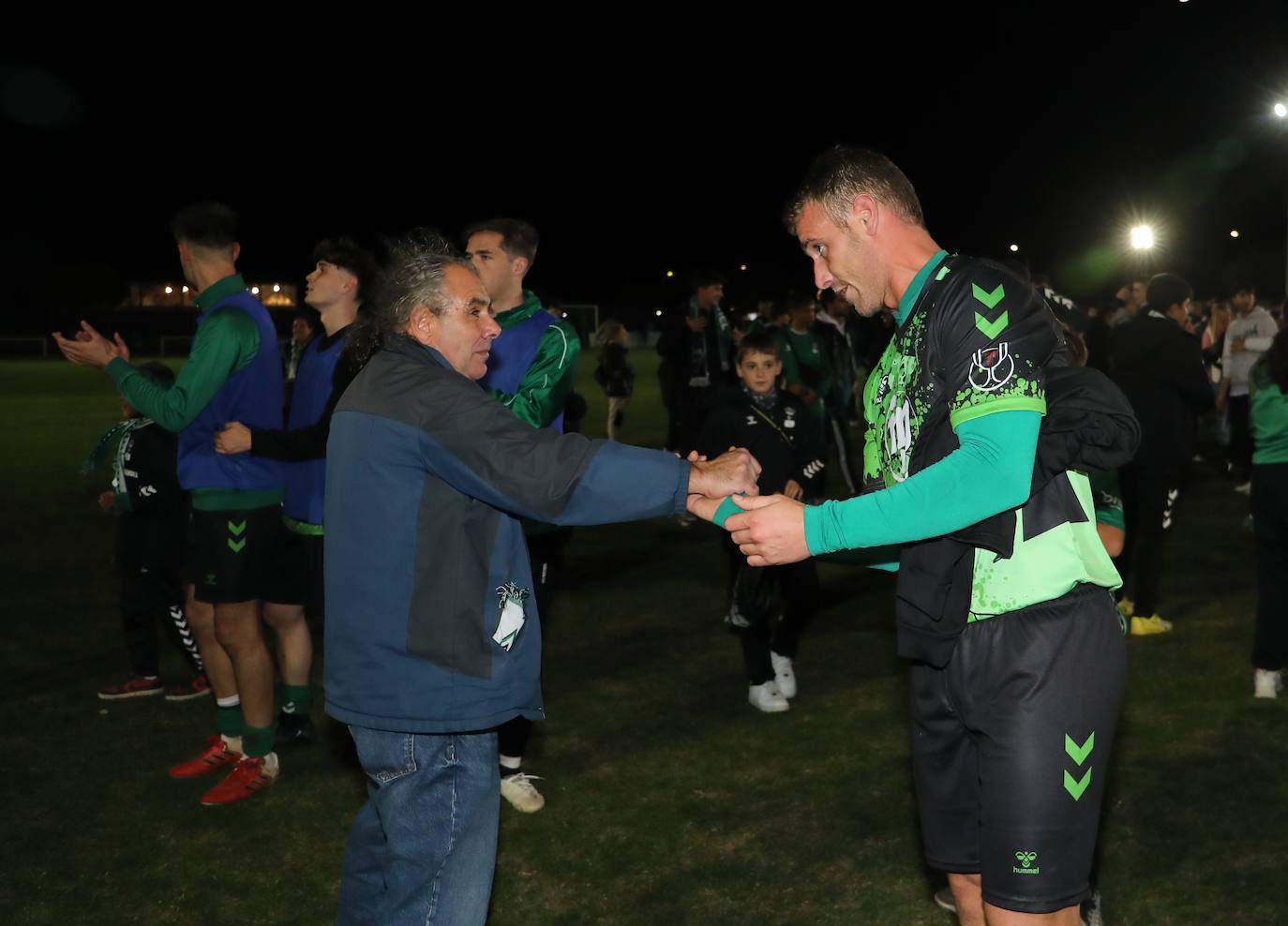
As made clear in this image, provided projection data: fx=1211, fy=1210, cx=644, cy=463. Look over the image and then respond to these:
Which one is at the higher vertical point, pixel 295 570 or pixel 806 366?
pixel 806 366

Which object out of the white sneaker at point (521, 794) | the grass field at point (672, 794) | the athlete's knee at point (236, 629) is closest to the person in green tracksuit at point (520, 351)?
the white sneaker at point (521, 794)

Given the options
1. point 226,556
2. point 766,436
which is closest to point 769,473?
point 766,436

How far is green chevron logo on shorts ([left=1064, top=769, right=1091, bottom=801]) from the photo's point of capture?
282 cm

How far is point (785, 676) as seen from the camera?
6.99 meters

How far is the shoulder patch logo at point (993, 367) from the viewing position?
103 inches

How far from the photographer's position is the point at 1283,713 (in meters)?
6.47

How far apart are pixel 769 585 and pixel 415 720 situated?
12.1ft

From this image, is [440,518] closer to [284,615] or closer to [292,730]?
[284,615]

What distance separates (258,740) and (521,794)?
1.34 metres

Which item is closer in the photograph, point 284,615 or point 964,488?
point 964,488

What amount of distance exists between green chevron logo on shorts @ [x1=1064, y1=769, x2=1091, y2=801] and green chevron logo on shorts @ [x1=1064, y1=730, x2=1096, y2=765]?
4 cm

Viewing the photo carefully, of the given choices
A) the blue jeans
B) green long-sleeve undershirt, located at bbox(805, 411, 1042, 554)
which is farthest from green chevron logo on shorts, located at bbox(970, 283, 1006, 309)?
the blue jeans

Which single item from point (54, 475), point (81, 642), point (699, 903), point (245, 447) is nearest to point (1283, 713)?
point (699, 903)

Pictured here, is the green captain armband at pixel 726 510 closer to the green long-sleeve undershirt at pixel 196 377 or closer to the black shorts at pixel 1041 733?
the black shorts at pixel 1041 733
